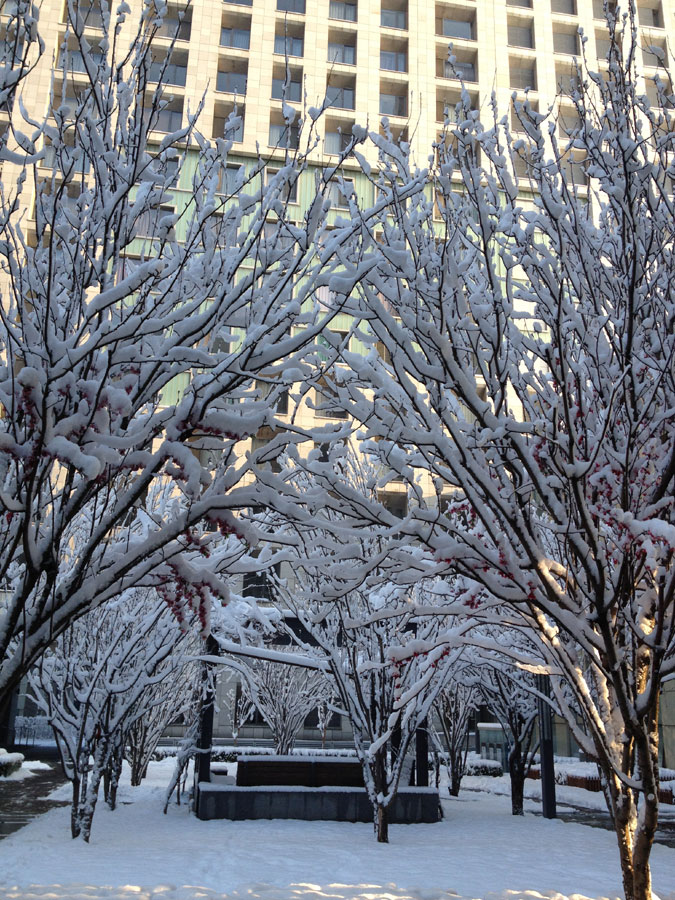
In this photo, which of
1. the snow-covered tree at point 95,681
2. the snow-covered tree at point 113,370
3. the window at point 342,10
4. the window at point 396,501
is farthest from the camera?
the window at point 342,10

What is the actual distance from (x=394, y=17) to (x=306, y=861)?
34.2m

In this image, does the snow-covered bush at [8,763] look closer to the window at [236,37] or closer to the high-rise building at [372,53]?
the high-rise building at [372,53]

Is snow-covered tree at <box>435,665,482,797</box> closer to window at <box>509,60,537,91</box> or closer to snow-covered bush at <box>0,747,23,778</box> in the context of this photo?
snow-covered bush at <box>0,747,23,778</box>

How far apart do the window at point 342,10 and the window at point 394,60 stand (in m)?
2.01

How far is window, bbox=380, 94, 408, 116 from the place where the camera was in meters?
31.3

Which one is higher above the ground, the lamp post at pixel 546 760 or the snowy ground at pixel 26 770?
the lamp post at pixel 546 760

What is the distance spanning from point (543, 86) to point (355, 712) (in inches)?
1164

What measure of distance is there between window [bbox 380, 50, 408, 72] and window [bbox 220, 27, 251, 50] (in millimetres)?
5821

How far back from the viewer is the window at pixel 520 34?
1291 inches

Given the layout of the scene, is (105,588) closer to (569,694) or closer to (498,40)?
(569,694)

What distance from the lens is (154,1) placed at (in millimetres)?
4016

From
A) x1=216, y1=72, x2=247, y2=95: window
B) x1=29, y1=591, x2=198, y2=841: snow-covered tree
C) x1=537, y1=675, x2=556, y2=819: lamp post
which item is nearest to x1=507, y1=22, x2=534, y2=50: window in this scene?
x1=216, y1=72, x2=247, y2=95: window

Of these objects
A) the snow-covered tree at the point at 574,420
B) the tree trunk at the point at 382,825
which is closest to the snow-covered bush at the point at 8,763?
the tree trunk at the point at 382,825

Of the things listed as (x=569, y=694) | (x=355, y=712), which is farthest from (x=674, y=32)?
(x=355, y=712)
